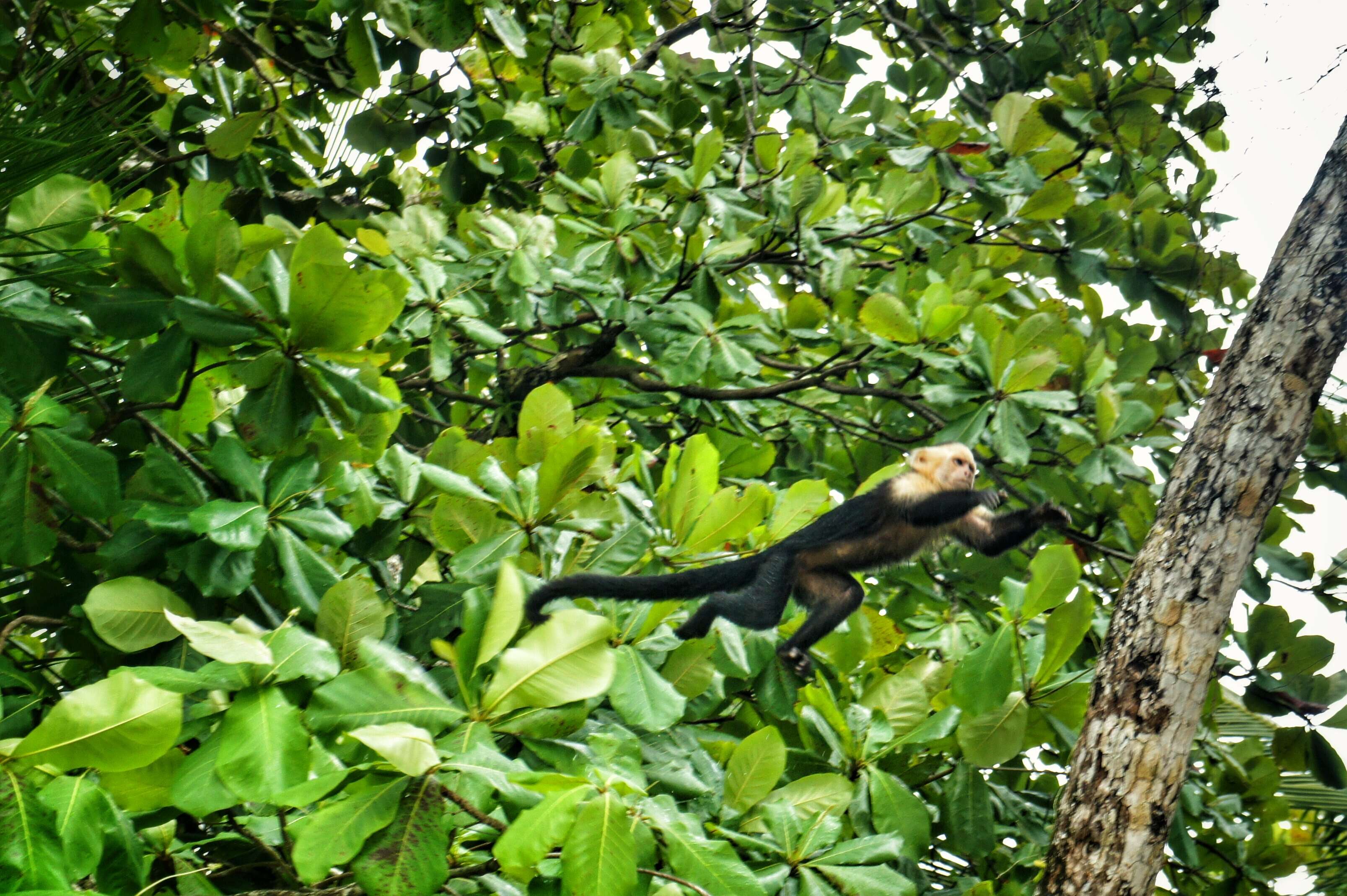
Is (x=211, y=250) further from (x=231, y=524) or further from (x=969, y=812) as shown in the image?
(x=969, y=812)

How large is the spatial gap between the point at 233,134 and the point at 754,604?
2.37m

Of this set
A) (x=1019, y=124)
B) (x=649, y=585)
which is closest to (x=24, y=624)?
(x=649, y=585)

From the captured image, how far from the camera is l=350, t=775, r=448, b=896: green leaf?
1328 mm

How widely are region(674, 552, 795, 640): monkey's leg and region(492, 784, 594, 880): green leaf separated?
51.2 inches

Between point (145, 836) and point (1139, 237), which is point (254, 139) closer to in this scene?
point (145, 836)

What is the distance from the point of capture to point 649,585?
233 centimetres

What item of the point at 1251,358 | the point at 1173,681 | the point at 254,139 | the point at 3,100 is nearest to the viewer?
the point at 3,100

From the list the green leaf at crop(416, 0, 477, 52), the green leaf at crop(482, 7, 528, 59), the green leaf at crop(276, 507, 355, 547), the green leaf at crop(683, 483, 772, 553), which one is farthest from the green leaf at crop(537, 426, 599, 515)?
the green leaf at crop(482, 7, 528, 59)

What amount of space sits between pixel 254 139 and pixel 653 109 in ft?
5.26

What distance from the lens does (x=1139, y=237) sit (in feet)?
12.5

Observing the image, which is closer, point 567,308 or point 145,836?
point 145,836

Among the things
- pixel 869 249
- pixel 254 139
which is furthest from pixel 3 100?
pixel 869 249

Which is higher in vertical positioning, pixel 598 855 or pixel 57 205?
pixel 57 205

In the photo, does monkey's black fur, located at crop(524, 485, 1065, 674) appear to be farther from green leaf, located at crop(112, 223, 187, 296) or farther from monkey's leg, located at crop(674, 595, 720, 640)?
green leaf, located at crop(112, 223, 187, 296)
